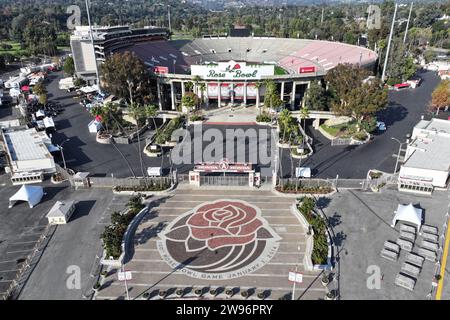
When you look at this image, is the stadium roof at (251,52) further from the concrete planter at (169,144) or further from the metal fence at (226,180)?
the metal fence at (226,180)

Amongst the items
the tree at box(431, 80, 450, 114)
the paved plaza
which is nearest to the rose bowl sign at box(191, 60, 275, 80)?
the tree at box(431, 80, 450, 114)

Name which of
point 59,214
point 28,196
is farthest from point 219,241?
point 28,196

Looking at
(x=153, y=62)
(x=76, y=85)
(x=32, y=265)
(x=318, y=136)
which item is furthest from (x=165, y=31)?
(x=32, y=265)

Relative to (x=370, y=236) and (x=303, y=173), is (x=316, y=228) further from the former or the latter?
(x=303, y=173)

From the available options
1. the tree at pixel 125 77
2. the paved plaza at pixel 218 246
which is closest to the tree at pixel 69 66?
the tree at pixel 125 77

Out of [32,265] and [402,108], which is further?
[402,108]

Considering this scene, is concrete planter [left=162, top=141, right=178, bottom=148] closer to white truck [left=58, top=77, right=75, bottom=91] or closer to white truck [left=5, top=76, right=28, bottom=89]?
white truck [left=58, top=77, right=75, bottom=91]

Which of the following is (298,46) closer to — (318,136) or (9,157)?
(318,136)
